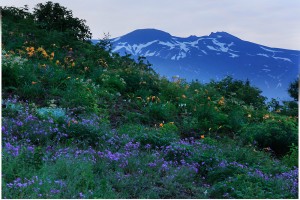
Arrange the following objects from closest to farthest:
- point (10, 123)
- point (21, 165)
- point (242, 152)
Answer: point (21, 165)
point (10, 123)
point (242, 152)

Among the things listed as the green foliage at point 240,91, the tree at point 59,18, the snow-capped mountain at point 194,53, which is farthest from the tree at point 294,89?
the tree at point 59,18

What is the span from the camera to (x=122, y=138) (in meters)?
6.59

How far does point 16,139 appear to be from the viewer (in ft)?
18.0

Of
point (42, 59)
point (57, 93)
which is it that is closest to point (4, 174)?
point (57, 93)

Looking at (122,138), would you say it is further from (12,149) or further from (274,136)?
(274,136)

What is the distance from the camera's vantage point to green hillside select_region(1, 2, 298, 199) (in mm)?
4621

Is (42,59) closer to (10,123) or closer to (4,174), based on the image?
(10,123)

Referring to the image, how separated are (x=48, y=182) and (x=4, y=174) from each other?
551 mm

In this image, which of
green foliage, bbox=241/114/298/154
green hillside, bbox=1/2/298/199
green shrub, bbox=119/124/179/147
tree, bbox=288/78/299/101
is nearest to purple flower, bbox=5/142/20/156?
green hillside, bbox=1/2/298/199

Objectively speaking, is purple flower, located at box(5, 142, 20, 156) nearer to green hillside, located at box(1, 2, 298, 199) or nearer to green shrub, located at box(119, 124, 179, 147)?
green hillside, located at box(1, 2, 298, 199)

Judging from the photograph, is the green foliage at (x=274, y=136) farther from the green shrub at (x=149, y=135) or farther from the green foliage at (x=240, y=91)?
the green foliage at (x=240, y=91)

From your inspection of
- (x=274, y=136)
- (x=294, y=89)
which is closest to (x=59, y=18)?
(x=274, y=136)

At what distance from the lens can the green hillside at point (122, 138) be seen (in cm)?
462

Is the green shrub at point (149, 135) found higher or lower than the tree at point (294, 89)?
higher
